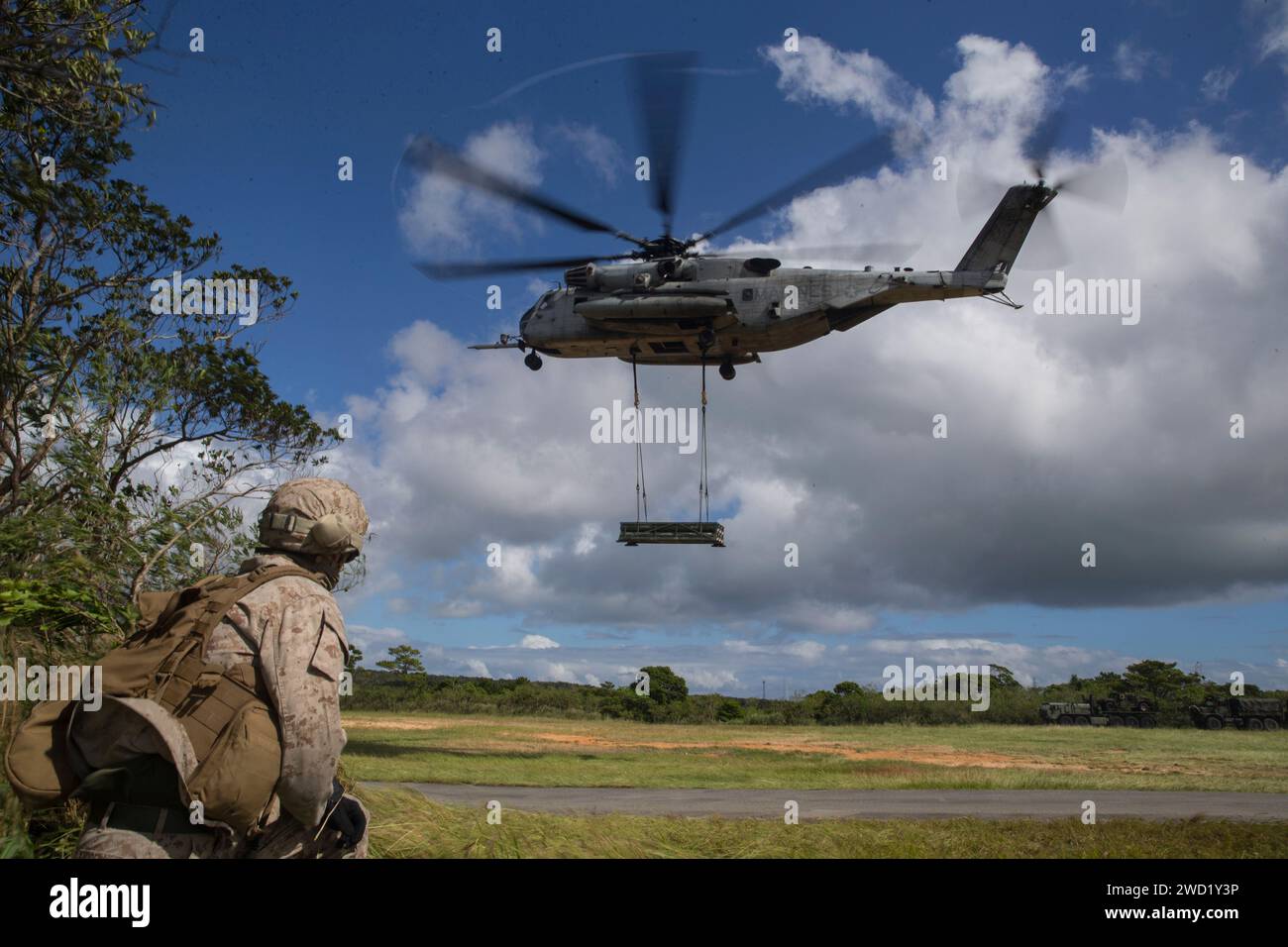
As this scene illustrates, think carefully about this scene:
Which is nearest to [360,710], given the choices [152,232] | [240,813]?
[152,232]

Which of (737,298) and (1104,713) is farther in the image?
(1104,713)

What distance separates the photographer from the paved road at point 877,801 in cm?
1251

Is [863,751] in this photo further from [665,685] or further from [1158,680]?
[1158,680]

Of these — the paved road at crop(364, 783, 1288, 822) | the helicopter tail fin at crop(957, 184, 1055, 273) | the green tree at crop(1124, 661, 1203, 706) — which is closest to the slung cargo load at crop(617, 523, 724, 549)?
the paved road at crop(364, 783, 1288, 822)

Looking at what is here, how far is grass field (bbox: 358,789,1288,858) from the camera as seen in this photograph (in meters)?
6.36

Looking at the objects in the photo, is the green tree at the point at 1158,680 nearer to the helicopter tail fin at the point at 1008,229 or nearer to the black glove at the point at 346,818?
the helicopter tail fin at the point at 1008,229

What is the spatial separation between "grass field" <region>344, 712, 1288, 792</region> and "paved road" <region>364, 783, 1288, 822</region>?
1.05m

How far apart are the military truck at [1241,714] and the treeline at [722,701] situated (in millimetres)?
1705

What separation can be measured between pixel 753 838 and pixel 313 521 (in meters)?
5.01

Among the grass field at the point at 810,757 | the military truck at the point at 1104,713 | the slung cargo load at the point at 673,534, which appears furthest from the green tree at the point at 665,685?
the slung cargo load at the point at 673,534

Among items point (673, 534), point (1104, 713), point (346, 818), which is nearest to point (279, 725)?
point (346, 818)

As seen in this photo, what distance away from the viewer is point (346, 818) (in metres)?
3.62
